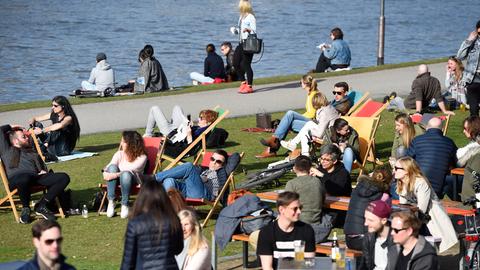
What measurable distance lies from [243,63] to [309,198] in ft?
33.8

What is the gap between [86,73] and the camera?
120 feet

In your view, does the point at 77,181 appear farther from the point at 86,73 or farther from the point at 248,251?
the point at 86,73

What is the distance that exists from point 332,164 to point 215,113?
12.1 feet

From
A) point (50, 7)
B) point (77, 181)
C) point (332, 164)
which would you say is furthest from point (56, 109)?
point (50, 7)

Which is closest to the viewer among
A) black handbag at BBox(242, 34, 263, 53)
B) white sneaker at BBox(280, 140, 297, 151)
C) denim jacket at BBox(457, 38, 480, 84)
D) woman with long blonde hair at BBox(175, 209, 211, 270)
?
woman with long blonde hair at BBox(175, 209, 211, 270)

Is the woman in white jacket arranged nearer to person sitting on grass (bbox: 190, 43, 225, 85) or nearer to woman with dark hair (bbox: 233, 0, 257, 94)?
woman with dark hair (bbox: 233, 0, 257, 94)

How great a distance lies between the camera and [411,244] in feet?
33.7

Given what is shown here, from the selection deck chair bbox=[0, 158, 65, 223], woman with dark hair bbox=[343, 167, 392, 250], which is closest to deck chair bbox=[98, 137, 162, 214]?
deck chair bbox=[0, 158, 65, 223]

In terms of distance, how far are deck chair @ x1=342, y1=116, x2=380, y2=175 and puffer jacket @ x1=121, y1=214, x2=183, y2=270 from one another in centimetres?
659

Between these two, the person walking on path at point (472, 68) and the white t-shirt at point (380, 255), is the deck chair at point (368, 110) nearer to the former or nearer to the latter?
the person walking on path at point (472, 68)

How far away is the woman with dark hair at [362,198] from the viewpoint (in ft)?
39.1

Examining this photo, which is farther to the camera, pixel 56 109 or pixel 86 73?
pixel 86 73

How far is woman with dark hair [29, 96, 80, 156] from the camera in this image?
17.2 metres

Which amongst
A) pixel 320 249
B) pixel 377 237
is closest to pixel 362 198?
pixel 320 249
